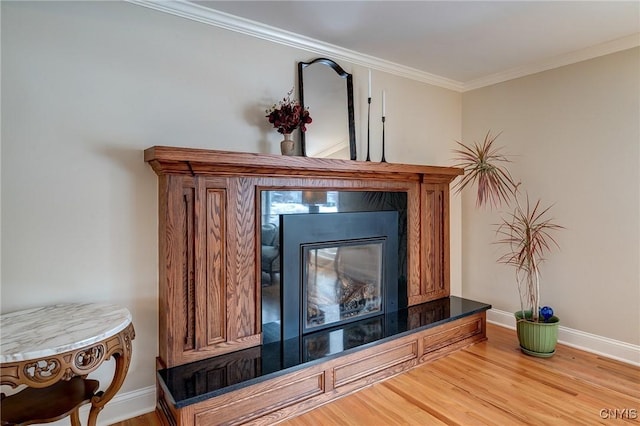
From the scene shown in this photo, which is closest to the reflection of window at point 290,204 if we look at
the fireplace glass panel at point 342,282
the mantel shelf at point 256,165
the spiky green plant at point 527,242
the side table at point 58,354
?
the mantel shelf at point 256,165

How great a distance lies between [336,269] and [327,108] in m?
1.25

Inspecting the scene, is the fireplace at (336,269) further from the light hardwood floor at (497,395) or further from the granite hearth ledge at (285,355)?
the light hardwood floor at (497,395)

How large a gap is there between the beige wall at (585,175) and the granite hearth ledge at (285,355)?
874 millimetres

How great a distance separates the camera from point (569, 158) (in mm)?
3049

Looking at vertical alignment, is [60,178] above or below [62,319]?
above

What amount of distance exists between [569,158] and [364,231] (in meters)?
1.88

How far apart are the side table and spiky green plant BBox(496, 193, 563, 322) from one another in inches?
117

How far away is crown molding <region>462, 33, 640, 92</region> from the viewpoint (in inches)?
106

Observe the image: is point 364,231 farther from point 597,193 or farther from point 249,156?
point 597,193

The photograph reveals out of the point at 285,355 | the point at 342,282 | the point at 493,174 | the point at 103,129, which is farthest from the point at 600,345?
the point at 103,129

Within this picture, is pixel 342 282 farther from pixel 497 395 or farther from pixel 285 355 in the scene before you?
pixel 497 395

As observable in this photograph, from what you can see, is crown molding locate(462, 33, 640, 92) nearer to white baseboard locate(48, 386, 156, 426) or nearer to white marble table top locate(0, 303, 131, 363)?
white marble table top locate(0, 303, 131, 363)

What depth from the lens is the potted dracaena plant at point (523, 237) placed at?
2801mm

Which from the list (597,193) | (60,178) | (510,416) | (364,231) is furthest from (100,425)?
(597,193)
